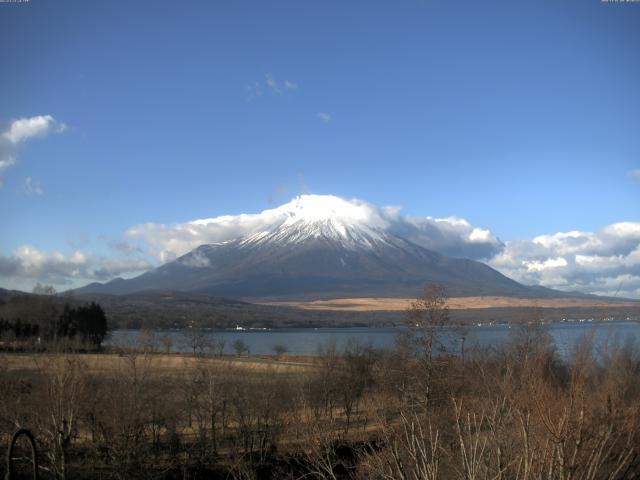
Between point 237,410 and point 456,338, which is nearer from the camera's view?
point 456,338

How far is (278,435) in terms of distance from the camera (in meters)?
30.1

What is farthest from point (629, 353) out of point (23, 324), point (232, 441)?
point (23, 324)

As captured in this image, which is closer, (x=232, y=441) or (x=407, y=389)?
(x=407, y=389)

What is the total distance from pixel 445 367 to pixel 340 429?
34.0 ft

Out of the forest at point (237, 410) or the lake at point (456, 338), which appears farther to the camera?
the lake at point (456, 338)

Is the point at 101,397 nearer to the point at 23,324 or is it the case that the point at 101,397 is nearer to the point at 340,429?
the point at 340,429

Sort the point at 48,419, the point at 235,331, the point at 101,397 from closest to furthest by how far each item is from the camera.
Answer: the point at 48,419, the point at 101,397, the point at 235,331

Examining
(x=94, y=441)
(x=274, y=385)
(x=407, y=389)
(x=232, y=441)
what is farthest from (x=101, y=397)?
(x=407, y=389)

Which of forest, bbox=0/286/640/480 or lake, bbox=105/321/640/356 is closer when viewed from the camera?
forest, bbox=0/286/640/480

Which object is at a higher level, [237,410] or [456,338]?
[456,338]

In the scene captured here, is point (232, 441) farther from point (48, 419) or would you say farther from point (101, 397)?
point (48, 419)

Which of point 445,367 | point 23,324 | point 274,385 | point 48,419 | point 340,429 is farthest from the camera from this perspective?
point 23,324

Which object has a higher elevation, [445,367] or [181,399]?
[445,367]

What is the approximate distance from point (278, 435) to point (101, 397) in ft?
28.8
